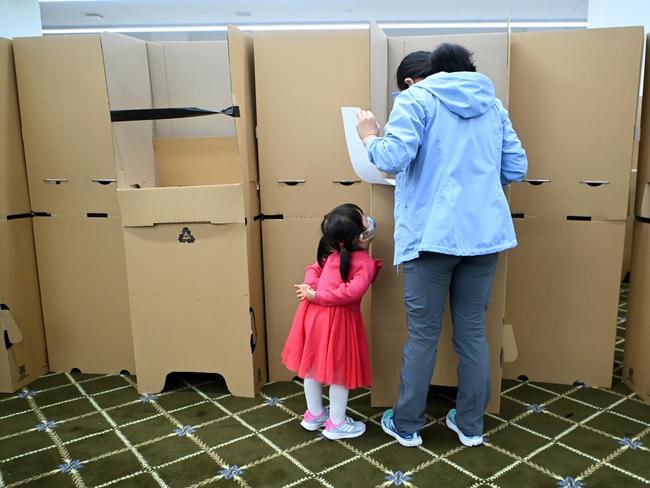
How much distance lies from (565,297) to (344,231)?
1039mm

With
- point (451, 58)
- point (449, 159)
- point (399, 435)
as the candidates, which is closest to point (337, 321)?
point (399, 435)

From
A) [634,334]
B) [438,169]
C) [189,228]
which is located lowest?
[634,334]

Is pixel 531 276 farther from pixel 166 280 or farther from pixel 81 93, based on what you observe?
pixel 81 93

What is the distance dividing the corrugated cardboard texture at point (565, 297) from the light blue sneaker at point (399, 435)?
714mm

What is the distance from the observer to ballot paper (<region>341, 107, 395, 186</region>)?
5.52ft

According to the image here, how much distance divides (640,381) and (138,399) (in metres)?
1.99

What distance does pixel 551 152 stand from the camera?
6.59ft

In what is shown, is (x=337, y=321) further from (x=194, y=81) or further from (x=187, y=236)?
(x=194, y=81)

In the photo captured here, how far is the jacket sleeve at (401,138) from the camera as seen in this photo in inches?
57.4

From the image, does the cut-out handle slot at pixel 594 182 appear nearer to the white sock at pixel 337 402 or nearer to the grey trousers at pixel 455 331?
the grey trousers at pixel 455 331

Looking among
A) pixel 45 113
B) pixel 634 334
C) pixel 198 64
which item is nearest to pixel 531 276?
pixel 634 334

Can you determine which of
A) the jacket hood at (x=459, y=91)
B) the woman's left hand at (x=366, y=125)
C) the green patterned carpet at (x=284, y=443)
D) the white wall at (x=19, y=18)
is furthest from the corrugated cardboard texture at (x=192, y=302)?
the white wall at (x=19, y=18)

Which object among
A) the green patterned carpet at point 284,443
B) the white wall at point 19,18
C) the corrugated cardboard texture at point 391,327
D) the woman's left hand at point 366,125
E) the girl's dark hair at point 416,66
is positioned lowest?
the green patterned carpet at point 284,443

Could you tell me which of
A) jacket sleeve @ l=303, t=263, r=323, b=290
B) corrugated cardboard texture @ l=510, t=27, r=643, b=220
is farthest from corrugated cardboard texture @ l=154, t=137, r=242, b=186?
corrugated cardboard texture @ l=510, t=27, r=643, b=220
